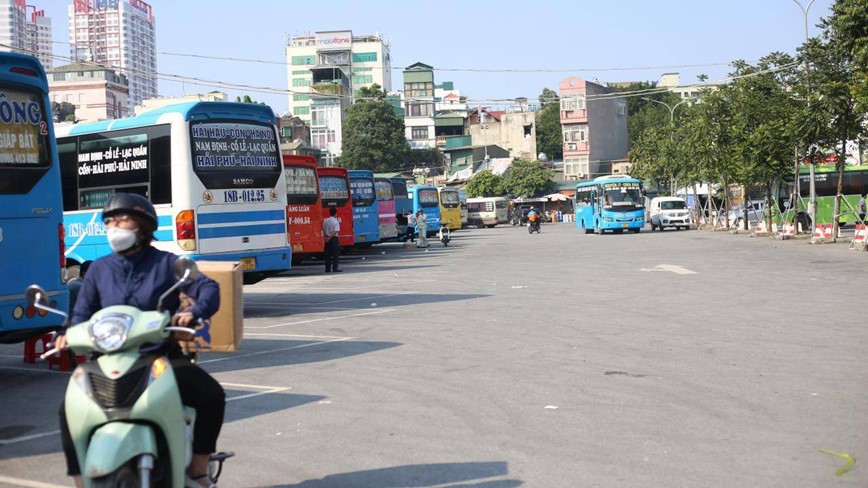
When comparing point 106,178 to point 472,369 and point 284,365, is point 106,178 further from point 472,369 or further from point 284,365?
point 472,369

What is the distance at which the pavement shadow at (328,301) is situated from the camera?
17750 mm

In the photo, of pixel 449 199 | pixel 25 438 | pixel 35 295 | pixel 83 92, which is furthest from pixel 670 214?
pixel 83 92

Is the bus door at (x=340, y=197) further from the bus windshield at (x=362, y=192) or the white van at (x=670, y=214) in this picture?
the white van at (x=670, y=214)

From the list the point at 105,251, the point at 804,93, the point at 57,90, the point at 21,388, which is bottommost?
the point at 21,388

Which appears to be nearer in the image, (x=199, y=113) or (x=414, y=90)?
(x=199, y=113)

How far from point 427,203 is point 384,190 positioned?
12470 mm

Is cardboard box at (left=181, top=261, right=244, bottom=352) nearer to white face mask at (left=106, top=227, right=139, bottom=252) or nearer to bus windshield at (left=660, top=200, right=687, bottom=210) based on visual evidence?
white face mask at (left=106, top=227, right=139, bottom=252)

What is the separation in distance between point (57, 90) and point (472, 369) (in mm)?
143580

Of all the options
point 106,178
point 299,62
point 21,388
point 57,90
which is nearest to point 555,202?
point 299,62

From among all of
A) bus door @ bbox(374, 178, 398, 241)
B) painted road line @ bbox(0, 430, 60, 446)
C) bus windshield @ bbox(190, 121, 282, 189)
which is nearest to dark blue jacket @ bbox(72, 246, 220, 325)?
painted road line @ bbox(0, 430, 60, 446)

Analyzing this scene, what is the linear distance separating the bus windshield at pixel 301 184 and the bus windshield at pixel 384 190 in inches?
556

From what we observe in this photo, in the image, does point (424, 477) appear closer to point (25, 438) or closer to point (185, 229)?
point (25, 438)

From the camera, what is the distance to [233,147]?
1695 centimetres

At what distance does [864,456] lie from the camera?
21.6ft
